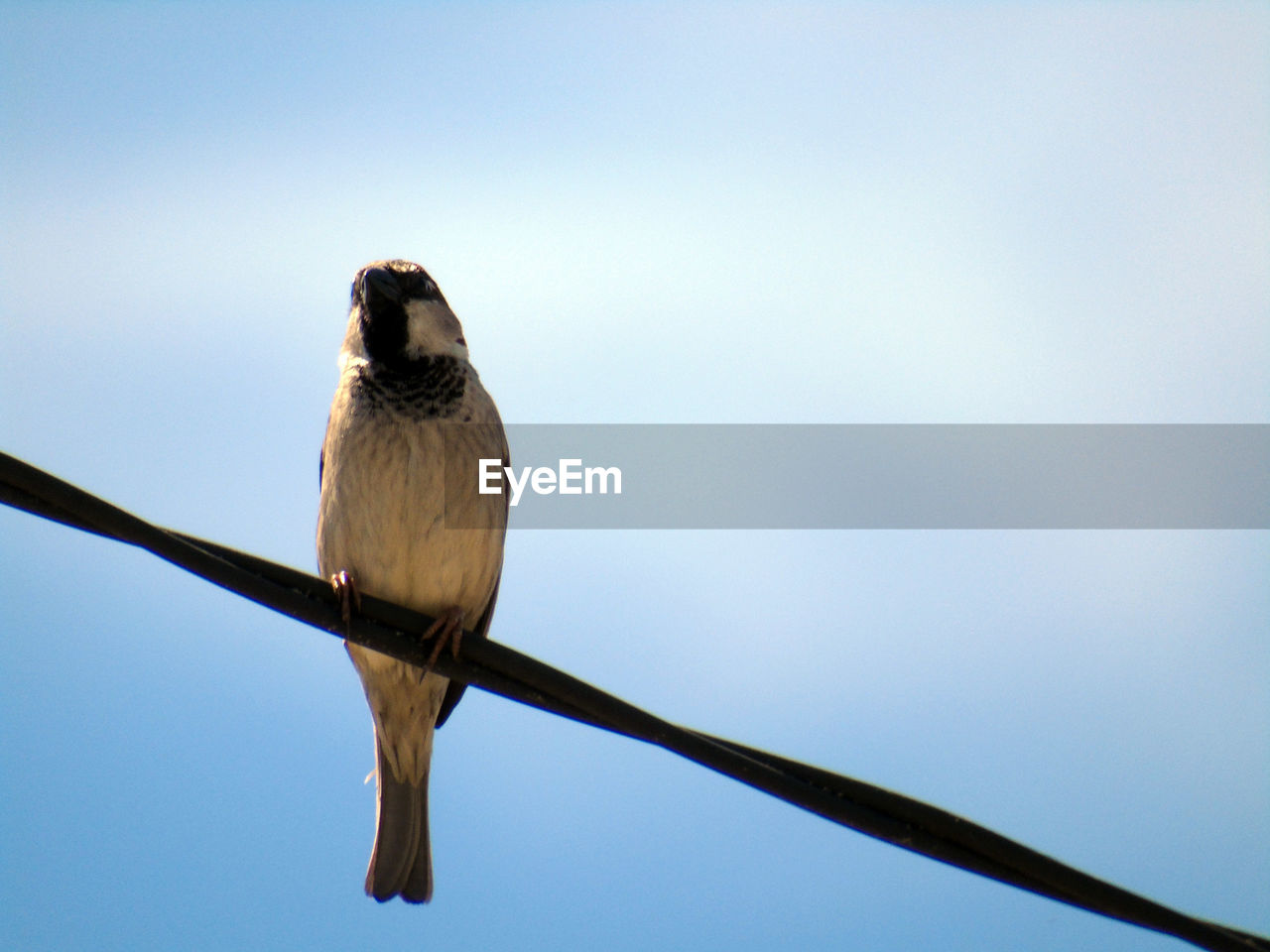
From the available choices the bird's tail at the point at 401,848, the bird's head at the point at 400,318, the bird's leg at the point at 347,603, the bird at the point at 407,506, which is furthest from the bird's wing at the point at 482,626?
the bird's leg at the point at 347,603

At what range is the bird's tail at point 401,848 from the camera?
166 inches

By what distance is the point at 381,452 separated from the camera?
386cm

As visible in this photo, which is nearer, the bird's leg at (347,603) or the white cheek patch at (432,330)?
the bird's leg at (347,603)

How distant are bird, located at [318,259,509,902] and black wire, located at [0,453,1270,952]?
3.39 ft

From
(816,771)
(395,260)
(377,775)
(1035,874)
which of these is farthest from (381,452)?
(1035,874)

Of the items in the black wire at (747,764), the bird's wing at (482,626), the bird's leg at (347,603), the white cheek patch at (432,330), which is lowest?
the black wire at (747,764)

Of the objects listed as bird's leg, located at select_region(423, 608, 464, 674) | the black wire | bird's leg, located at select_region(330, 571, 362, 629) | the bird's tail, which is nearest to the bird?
the bird's tail

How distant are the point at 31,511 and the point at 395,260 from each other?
2534mm

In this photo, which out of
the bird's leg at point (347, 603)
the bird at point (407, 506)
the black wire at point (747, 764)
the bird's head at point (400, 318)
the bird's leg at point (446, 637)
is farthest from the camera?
the bird's head at point (400, 318)

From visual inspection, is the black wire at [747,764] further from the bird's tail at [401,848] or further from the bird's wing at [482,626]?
the bird's tail at [401,848]

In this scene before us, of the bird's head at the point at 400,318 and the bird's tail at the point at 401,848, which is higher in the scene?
the bird's head at the point at 400,318

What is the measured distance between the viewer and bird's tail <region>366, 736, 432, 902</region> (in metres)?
4.22

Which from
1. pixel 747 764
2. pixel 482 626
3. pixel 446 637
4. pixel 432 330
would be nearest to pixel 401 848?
pixel 482 626

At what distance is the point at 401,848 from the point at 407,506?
1.30m
